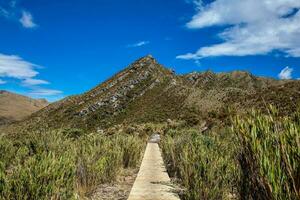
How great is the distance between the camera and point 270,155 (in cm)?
381

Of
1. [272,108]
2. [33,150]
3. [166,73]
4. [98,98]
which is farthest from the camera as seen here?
[166,73]

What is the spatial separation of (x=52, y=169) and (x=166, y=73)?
287ft

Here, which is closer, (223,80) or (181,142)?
(181,142)

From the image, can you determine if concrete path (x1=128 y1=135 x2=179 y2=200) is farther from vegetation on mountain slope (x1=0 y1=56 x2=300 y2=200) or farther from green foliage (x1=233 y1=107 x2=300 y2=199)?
green foliage (x1=233 y1=107 x2=300 y2=199)

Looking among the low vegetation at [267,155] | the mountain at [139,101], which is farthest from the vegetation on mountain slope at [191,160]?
the mountain at [139,101]

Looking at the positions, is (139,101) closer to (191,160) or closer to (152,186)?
(152,186)

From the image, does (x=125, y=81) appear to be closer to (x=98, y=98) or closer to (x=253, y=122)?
(x=98, y=98)

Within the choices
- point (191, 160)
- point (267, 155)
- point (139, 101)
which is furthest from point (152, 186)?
point (139, 101)

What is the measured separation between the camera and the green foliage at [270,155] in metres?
3.28

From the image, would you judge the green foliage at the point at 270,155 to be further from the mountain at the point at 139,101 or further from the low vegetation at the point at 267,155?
the mountain at the point at 139,101

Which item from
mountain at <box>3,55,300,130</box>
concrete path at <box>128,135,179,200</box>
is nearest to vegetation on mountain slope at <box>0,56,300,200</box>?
concrete path at <box>128,135,179,200</box>

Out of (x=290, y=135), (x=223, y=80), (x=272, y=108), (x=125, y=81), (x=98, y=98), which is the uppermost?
(x=223, y=80)

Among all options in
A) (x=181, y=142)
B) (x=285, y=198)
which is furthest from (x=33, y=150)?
(x=285, y=198)

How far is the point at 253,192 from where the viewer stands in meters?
4.43
